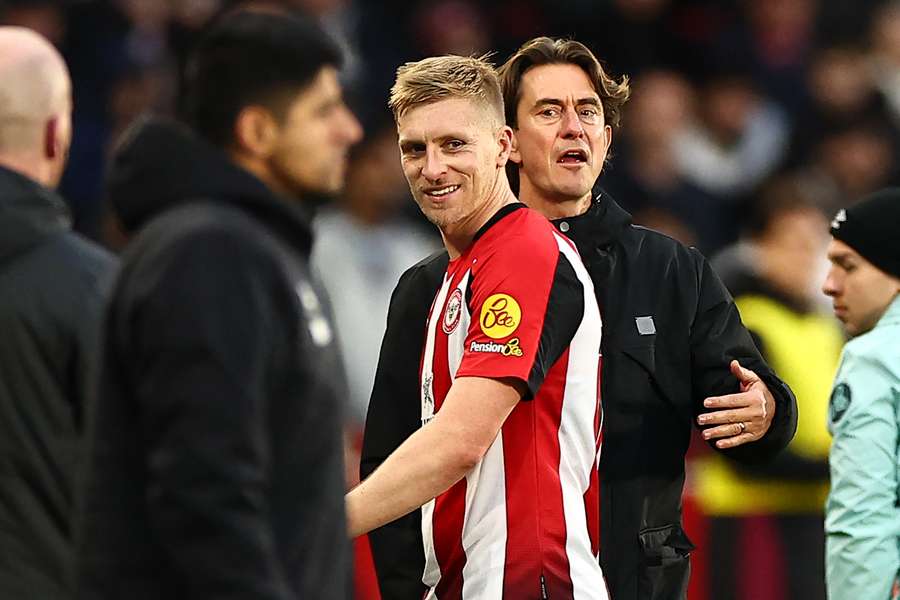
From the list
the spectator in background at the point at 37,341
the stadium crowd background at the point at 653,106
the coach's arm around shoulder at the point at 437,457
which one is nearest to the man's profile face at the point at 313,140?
the spectator in background at the point at 37,341

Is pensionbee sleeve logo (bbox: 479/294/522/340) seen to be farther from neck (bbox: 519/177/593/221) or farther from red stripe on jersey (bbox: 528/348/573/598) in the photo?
neck (bbox: 519/177/593/221)

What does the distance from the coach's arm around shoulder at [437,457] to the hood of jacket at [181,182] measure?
1.06m

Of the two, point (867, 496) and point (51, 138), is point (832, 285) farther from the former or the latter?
point (51, 138)

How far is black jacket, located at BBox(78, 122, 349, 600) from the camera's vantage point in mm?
2680

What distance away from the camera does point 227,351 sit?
2.72 metres

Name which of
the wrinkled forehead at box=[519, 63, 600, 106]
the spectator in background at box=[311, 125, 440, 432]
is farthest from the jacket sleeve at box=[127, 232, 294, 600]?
the spectator in background at box=[311, 125, 440, 432]

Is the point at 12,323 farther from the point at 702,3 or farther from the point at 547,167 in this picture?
the point at 702,3

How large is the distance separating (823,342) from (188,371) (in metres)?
5.79

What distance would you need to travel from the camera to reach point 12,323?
3820mm

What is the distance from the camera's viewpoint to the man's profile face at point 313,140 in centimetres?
306

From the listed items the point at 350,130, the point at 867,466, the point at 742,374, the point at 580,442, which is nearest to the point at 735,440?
the point at 742,374

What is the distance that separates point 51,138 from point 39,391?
26.6 inches

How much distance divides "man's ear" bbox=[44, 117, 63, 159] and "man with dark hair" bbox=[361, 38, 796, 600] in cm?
124

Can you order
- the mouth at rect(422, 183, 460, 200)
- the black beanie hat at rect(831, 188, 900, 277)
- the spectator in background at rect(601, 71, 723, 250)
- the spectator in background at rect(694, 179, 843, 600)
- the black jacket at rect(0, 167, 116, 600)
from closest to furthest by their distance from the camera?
the black jacket at rect(0, 167, 116, 600), the mouth at rect(422, 183, 460, 200), the black beanie hat at rect(831, 188, 900, 277), the spectator in background at rect(694, 179, 843, 600), the spectator in background at rect(601, 71, 723, 250)
